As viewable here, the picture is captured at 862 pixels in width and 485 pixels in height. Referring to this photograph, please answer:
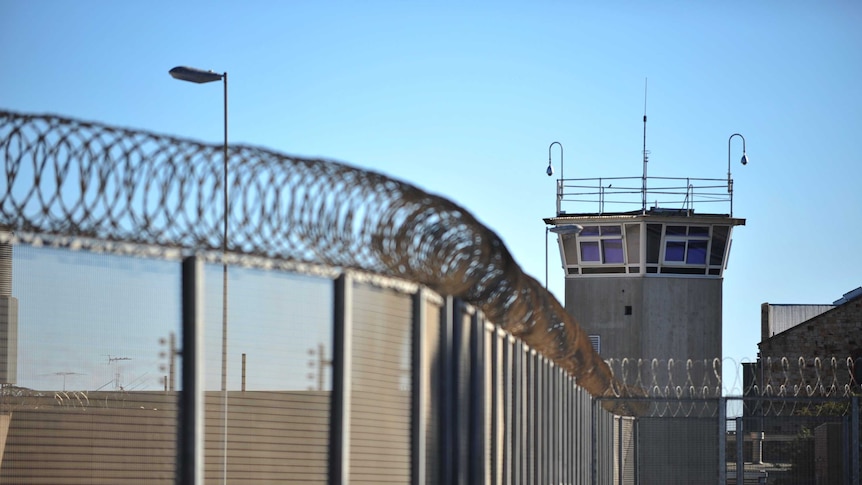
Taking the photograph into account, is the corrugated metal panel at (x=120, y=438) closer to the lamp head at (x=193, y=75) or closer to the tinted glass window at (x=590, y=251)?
the lamp head at (x=193, y=75)

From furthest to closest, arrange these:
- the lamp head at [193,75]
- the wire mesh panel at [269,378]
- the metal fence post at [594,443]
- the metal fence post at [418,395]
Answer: the metal fence post at [594,443] < the lamp head at [193,75] < the metal fence post at [418,395] < the wire mesh panel at [269,378]

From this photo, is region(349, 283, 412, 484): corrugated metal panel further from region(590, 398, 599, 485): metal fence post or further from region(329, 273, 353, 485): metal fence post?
region(590, 398, 599, 485): metal fence post

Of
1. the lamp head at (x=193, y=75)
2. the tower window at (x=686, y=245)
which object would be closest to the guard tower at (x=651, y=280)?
the tower window at (x=686, y=245)

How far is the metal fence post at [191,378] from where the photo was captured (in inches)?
199

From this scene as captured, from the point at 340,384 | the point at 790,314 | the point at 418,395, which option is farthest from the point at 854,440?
the point at 790,314

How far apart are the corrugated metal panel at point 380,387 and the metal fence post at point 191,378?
1.26 meters

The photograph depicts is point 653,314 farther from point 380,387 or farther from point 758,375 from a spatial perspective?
point 380,387

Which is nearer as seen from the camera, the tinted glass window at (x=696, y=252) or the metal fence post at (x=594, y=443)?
the metal fence post at (x=594, y=443)

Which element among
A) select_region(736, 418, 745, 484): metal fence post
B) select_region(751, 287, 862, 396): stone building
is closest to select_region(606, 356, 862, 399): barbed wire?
select_region(751, 287, 862, 396): stone building

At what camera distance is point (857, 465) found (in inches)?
896

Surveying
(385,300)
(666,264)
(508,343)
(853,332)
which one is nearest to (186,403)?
(385,300)

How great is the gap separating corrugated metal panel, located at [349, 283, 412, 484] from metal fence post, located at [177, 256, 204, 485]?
1.26 metres

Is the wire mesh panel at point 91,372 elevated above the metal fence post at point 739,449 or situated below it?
above

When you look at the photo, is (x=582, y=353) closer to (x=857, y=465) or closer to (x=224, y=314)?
(x=224, y=314)
